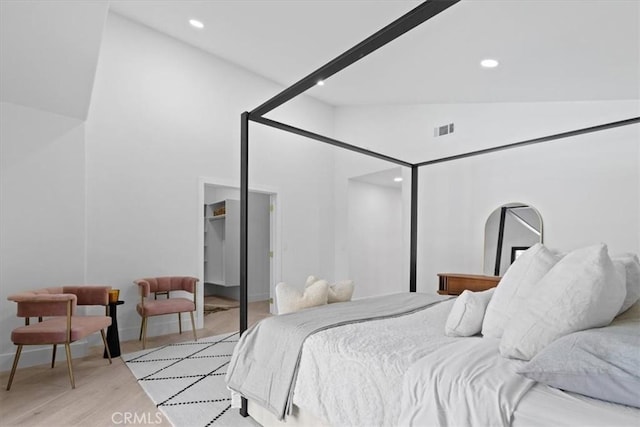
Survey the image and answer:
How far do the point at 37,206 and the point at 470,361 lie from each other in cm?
398

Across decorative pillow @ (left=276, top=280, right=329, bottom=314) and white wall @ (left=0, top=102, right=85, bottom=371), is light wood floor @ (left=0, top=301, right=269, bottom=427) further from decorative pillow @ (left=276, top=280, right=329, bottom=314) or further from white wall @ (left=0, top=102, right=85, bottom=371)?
decorative pillow @ (left=276, top=280, right=329, bottom=314)

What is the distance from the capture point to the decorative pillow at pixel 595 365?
100cm

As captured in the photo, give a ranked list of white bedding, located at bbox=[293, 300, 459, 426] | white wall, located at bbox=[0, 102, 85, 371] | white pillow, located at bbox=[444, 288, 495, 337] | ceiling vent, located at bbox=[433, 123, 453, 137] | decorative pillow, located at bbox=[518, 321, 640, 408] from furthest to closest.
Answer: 1. ceiling vent, located at bbox=[433, 123, 453, 137]
2. white wall, located at bbox=[0, 102, 85, 371]
3. white pillow, located at bbox=[444, 288, 495, 337]
4. white bedding, located at bbox=[293, 300, 459, 426]
5. decorative pillow, located at bbox=[518, 321, 640, 408]

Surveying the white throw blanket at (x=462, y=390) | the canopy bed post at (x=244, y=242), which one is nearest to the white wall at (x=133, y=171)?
the canopy bed post at (x=244, y=242)

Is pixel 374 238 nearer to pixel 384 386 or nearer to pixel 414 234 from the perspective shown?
pixel 414 234

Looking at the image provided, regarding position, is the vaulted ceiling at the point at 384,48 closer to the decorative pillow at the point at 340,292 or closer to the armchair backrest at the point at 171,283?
the armchair backrest at the point at 171,283

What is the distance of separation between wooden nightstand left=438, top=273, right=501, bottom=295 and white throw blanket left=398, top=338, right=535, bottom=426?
2628 mm

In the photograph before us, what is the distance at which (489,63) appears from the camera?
10.5 ft

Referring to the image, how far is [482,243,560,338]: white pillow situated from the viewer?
5.08 ft

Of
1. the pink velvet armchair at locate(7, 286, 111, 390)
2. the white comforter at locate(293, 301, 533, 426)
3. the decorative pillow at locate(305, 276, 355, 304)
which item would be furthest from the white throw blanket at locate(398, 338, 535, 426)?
the pink velvet armchair at locate(7, 286, 111, 390)

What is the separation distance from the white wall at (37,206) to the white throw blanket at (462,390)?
3667mm
